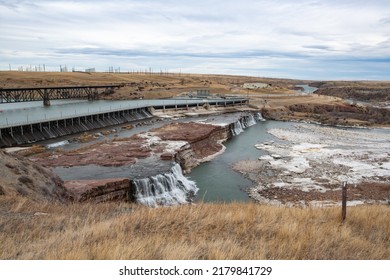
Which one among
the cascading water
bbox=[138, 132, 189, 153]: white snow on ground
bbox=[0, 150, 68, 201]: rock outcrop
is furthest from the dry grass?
the cascading water

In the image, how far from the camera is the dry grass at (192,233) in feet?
17.2

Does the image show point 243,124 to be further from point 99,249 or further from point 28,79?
point 28,79

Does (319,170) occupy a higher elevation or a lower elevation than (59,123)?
lower

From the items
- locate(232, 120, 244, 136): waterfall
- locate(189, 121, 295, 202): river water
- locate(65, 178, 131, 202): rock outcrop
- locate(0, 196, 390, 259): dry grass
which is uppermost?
locate(0, 196, 390, 259): dry grass

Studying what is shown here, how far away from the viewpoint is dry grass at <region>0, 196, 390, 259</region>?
523cm

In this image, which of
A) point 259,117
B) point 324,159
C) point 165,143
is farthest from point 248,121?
point 165,143

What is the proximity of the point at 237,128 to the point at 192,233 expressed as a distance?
42218mm

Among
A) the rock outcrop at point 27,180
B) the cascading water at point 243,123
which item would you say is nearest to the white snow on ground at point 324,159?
the cascading water at point 243,123

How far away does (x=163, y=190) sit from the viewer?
20859mm

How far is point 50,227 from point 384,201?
1942cm

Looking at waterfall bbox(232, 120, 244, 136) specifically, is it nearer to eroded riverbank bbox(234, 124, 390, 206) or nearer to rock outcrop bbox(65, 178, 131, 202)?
eroded riverbank bbox(234, 124, 390, 206)

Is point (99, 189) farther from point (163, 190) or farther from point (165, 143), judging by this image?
point (165, 143)

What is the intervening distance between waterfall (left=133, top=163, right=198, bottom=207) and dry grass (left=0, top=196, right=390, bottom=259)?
34.8 feet

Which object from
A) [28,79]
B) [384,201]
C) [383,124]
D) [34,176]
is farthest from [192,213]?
[28,79]
